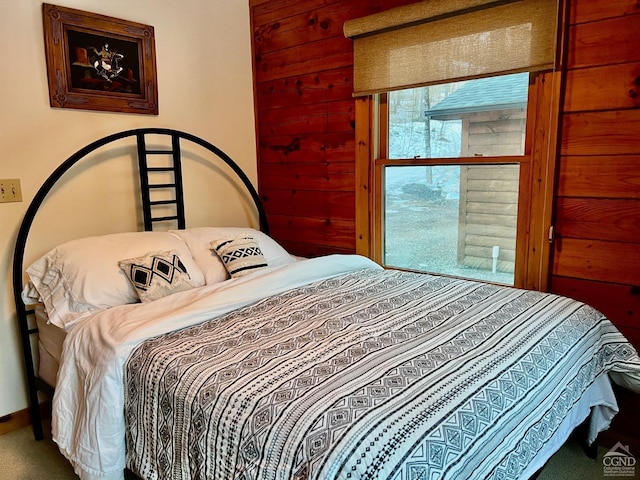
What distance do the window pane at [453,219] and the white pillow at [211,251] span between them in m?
0.68

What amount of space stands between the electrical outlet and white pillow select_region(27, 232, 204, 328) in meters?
0.32

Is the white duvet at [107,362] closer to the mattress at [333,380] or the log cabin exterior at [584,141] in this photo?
the mattress at [333,380]

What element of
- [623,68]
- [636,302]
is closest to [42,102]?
[623,68]

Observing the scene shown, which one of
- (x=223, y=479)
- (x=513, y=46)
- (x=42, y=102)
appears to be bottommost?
(x=223, y=479)

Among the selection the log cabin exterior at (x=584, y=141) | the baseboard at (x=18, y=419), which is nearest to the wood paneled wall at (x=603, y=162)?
the log cabin exterior at (x=584, y=141)

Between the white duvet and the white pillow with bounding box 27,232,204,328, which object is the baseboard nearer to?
the white pillow with bounding box 27,232,204,328

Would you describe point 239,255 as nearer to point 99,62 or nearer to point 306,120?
point 306,120

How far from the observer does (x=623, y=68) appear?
1.90 m

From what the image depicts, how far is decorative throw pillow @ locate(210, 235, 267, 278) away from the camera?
2340mm

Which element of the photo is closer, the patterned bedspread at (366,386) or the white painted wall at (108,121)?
the patterned bedspread at (366,386)

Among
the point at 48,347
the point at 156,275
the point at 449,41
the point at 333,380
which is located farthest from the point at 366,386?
the point at 449,41

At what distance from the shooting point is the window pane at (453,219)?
234 cm

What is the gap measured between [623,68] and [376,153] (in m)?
1.24

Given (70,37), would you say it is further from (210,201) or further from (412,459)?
(412,459)
